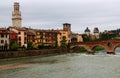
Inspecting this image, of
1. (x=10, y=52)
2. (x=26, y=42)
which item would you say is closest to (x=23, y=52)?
(x=10, y=52)

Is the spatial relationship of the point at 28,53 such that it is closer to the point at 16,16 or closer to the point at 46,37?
the point at 16,16

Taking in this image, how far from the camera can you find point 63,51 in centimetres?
11250

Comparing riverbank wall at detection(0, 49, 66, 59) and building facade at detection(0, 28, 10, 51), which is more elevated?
building facade at detection(0, 28, 10, 51)

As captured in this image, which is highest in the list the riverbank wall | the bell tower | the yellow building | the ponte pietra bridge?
the bell tower

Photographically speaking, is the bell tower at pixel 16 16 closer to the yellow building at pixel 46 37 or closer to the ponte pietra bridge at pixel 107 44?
the yellow building at pixel 46 37

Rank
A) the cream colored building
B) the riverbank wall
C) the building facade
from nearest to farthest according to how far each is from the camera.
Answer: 1. the riverbank wall
2. the building facade
3. the cream colored building

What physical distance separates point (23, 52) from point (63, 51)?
86.7 ft

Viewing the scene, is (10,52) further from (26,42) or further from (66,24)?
(66,24)

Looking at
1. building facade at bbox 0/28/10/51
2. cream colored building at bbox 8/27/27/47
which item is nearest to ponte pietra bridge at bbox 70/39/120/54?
cream colored building at bbox 8/27/27/47

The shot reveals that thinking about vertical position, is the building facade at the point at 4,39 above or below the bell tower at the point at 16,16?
below

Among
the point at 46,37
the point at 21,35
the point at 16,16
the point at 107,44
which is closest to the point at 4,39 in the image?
the point at 21,35

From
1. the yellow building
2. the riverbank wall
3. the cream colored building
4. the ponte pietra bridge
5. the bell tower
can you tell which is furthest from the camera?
the yellow building

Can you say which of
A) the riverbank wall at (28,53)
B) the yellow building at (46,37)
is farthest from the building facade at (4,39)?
the yellow building at (46,37)

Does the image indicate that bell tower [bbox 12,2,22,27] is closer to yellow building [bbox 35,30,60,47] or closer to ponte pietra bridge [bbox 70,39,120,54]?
yellow building [bbox 35,30,60,47]
